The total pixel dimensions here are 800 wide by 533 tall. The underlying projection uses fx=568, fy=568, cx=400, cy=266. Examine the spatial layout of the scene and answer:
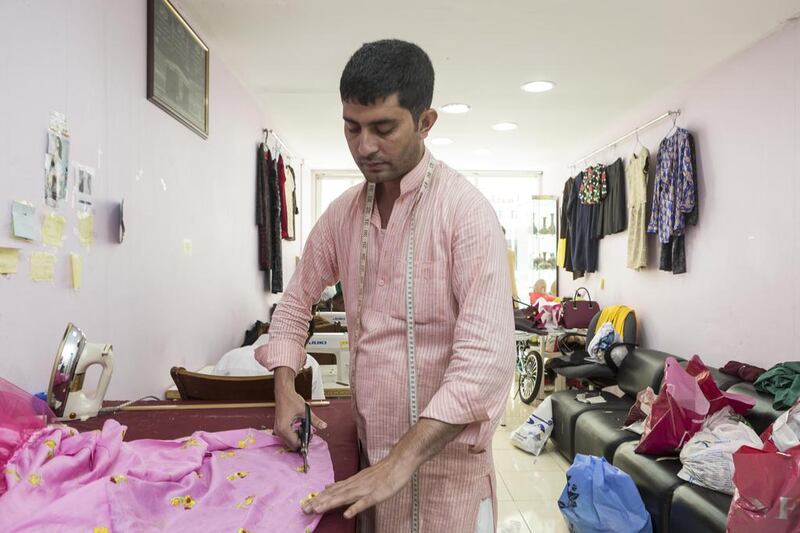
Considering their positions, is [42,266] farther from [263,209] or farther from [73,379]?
[263,209]

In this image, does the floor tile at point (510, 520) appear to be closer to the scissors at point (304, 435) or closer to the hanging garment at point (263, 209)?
the scissors at point (304, 435)

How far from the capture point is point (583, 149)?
6664mm

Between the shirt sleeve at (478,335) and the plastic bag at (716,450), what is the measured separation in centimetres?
184

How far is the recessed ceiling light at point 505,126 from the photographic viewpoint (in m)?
5.74

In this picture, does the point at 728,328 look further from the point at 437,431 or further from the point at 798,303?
the point at 437,431

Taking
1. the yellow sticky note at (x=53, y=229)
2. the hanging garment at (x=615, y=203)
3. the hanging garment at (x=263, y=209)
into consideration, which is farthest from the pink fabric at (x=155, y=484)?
the hanging garment at (x=615, y=203)

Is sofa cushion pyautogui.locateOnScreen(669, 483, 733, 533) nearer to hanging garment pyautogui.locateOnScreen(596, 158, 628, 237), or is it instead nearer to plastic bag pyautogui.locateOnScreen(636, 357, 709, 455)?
plastic bag pyautogui.locateOnScreen(636, 357, 709, 455)

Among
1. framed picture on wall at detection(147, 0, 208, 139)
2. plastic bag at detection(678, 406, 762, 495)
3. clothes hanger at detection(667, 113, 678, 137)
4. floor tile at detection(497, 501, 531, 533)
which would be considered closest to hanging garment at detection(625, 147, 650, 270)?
clothes hanger at detection(667, 113, 678, 137)

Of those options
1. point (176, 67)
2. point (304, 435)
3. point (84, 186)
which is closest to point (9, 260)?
→ point (84, 186)

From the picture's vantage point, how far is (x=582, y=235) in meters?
6.30

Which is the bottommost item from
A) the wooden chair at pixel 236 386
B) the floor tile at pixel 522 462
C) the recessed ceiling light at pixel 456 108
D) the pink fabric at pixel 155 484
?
the floor tile at pixel 522 462

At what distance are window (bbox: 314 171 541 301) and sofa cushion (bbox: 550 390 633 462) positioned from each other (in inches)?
174

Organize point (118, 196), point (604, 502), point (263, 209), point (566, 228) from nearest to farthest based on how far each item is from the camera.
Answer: point (118, 196) < point (604, 502) < point (263, 209) < point (566, 228)

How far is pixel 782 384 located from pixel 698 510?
2.98 feet
